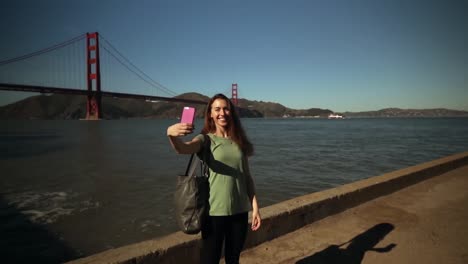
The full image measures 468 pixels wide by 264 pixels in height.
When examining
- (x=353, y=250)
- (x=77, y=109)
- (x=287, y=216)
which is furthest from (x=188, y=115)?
(x=77, y=109)

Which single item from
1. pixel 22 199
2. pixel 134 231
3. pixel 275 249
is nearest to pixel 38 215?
pixel 22 199

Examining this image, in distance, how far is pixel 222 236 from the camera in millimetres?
1720

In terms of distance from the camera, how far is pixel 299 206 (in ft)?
10.1

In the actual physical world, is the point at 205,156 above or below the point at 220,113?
below

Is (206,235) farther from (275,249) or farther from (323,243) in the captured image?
(323,243)

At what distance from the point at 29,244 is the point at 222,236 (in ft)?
14.1

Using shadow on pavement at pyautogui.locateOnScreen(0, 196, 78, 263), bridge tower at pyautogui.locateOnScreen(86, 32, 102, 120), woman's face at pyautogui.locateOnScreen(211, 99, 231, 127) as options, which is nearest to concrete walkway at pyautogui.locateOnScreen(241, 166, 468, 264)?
woman's face at pyautogui.locateOnScreen(211, 99, 231, 127)

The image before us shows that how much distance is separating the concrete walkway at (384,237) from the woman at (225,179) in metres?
0.85

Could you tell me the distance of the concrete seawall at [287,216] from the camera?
82.2 inches

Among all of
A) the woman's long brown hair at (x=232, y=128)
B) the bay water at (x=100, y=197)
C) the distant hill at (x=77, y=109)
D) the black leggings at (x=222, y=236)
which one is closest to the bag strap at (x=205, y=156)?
the woman's long brown hair at (x=232, y=128)

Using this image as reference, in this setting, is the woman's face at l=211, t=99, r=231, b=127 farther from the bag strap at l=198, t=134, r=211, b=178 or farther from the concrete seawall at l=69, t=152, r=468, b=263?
the concrete seawall at l=69, t=152, r=468, b=263

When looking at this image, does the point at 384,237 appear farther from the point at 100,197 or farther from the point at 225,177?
the point at 100,197

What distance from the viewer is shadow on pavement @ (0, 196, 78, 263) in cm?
403

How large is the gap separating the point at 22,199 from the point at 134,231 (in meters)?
4.13
